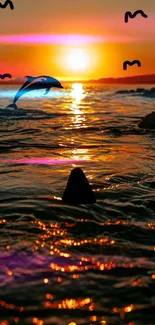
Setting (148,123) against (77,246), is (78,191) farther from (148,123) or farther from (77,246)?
(148,123)

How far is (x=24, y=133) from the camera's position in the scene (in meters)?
20.1

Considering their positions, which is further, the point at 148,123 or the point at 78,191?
the point at 148,123

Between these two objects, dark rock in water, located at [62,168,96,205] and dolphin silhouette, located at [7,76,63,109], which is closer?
dark rock in water, located at [62,168,96,205]

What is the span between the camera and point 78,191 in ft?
25.8

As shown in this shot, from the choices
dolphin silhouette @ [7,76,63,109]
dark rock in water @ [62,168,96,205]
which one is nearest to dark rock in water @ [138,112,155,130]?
dolphin silhouette @ [7,76,63,109]

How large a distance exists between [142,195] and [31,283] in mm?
4124

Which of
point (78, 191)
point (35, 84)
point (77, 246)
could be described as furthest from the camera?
point (35, 84)

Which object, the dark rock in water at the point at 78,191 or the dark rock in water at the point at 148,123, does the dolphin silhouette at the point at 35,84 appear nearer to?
the dark rock in water at the point at 148,123

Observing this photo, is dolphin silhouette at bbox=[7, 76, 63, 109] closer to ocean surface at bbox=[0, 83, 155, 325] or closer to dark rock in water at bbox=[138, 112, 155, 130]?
dark rock in water at bbox=[138, 112, 155, 130]

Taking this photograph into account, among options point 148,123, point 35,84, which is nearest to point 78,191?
point 148,123

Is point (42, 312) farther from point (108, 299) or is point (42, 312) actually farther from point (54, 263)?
point (54, 263)

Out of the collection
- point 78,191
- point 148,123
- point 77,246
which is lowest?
point 77,246

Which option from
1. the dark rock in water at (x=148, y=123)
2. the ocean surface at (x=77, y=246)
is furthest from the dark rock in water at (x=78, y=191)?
the dark rock in water at (x=148, y=123)

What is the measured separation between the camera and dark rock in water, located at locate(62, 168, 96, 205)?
778cm
